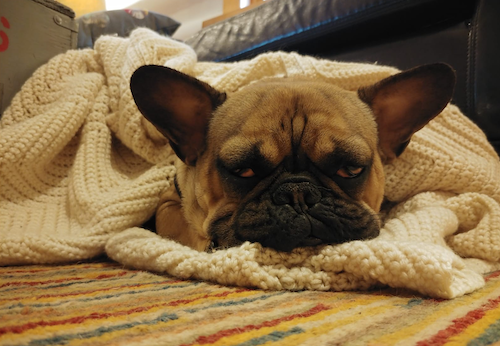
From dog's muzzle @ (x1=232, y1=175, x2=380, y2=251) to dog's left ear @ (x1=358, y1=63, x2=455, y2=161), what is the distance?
0.39m

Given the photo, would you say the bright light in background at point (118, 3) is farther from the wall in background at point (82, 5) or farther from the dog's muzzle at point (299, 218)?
the dog's muzzle at point (299, 218)

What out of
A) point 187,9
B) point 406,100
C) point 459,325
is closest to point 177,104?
point 406,100

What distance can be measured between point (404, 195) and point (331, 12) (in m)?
1.02

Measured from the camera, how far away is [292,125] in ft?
3.04

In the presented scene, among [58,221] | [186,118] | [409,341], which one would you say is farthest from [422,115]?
[58,221]

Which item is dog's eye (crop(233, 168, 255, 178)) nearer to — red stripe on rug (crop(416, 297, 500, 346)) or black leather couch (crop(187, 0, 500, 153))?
red stripe on rug (crop(416, 297, 500, 346))

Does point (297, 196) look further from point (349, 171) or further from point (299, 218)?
point (349, 171)

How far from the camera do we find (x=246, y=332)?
506 millimetres

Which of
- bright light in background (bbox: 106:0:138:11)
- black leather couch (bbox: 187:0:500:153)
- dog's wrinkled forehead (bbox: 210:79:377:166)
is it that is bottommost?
dog's wrinkled forehead (bbox: 210:79:377:166)

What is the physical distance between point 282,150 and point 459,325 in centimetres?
50

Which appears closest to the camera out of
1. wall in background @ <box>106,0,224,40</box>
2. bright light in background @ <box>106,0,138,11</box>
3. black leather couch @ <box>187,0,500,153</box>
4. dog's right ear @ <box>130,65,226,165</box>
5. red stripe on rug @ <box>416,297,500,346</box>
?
red stripe on rug @ <box>416,297,500,346</box>

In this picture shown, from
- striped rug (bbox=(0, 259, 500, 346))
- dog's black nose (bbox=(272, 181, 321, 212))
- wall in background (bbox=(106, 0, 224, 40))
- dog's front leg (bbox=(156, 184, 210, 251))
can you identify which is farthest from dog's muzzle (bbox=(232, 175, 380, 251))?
wall in background (bbox=(106, 0, 224, 40))

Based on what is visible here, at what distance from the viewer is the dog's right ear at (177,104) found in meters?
1.02

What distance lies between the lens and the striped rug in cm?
48
